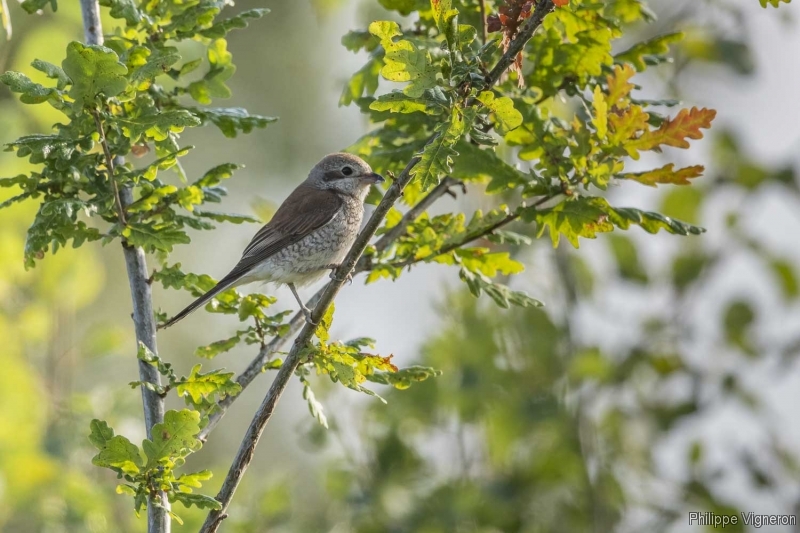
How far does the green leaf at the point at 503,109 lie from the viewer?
7.03 ft

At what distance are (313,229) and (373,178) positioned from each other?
1.48 ft

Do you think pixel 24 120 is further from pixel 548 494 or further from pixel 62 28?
pixel 548 494

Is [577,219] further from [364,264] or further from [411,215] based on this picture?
[364,264]

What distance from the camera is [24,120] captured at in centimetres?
432

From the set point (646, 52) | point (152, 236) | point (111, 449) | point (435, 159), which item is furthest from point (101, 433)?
point (646, 52)

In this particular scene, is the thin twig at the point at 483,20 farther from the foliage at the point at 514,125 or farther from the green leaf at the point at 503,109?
the green leaf at the point at 503,109

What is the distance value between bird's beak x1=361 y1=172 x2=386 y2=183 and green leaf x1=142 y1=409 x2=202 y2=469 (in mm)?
2093

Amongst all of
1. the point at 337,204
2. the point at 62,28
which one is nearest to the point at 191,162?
the point at 337,204

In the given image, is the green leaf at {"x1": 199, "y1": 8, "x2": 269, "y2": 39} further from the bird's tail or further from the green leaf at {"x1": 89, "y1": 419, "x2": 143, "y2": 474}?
the green leaf at {"x1": 89, "y1": 419, "x2": 143, "y2": 474}

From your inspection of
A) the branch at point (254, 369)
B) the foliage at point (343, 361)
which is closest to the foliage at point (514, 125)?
the branch at point (254, 369)

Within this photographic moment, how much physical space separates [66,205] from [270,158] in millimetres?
9273

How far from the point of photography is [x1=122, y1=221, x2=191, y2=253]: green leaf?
7.80 ft

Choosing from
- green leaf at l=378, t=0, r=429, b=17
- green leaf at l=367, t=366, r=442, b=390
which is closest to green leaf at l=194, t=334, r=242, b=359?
green leaf at l=367, t=366, r=442, b=390

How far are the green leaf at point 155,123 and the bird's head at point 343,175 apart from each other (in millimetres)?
2285
